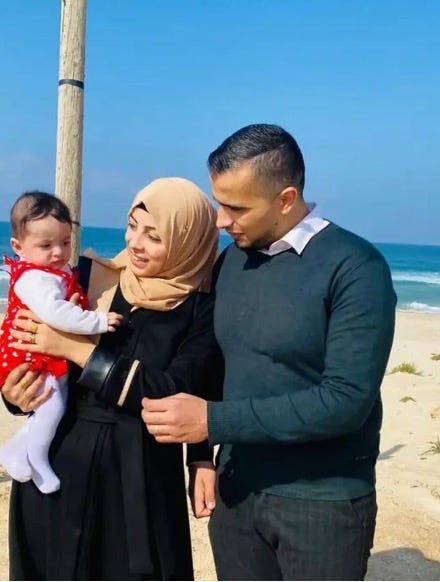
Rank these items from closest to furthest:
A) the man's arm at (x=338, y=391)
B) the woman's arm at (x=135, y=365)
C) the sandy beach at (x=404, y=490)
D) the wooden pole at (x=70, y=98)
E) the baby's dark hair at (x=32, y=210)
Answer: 1. the man's arm at (x=338, y=391)
2. the woman's arm at (x=135, y=365)
3. the baby's dark hair at (x=32, y=210)
4. the wooden pole at (x=70, y=98)
5. the sandy beach at (x=404, y=490)

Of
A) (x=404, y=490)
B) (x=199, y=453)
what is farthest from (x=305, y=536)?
(x=404, y=490)

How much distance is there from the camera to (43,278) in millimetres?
2436

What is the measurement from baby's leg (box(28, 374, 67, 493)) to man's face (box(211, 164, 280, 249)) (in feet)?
2.71

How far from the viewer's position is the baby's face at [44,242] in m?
2.49

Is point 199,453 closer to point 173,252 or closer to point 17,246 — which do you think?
point 173,252

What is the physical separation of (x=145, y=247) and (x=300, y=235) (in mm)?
568

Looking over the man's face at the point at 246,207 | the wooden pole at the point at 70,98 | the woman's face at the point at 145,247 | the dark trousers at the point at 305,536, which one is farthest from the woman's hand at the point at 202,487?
the wooden pole at the point at 70,98

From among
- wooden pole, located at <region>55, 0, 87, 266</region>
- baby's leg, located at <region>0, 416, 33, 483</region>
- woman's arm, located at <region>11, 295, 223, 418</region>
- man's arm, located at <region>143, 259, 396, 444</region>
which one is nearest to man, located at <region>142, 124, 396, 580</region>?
man's arm, located at <region>143, 259, 396, 444</region>

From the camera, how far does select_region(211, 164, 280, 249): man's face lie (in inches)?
82.4

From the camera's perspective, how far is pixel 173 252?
7.95 ft

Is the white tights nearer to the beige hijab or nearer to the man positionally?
the beige hijab

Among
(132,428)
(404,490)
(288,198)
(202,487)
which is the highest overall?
(288,198)

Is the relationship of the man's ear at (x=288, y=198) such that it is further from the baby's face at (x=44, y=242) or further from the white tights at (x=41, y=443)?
the white tights at (x=41, y=443)

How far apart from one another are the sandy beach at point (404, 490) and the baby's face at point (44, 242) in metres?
2.21
